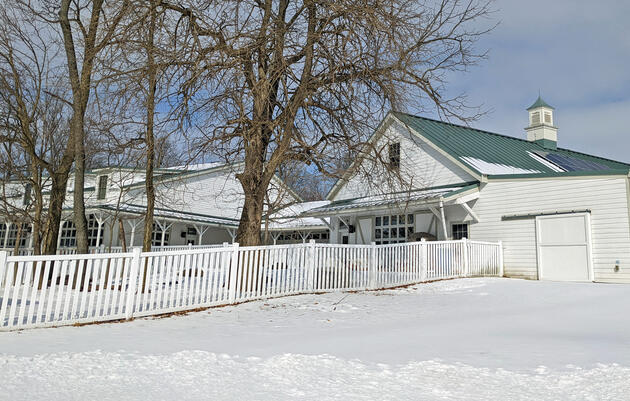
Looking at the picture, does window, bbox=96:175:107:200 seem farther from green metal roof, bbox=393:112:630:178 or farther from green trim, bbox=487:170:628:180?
green trim, bbox=487:170:628:180

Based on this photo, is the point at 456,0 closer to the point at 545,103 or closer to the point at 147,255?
the point at 147,255

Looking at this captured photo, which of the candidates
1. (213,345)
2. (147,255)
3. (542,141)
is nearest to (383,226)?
(542,141)

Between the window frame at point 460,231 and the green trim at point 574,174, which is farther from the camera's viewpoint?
the window frame at point 460,231

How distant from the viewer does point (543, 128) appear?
79.4 ft

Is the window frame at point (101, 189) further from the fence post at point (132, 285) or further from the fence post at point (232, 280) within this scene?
the fence post at point (132, 285)

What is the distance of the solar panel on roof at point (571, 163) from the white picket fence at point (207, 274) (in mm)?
7560

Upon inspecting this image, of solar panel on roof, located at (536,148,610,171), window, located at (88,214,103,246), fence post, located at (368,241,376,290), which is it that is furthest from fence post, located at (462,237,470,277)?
window, located at (88,214,103,246)

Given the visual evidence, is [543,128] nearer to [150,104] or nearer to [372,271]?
[372,271]

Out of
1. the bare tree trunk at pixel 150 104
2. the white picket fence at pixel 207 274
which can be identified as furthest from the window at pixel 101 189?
the white picket fence at pixel 207 274

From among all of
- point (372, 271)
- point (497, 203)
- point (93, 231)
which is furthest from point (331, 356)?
point (93, 231)

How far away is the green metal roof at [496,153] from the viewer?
1786cm

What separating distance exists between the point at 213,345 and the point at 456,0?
7.69m

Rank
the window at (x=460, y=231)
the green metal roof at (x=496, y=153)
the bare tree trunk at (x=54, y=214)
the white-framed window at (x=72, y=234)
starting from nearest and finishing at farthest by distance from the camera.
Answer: the bare tree trunk at (x=54, y=214)
the window at (x=460, y=231)
the green metal roof at (x=496, y=153)
the white-framed window at (x=72, y=234)

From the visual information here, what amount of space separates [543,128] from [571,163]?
322 cm
